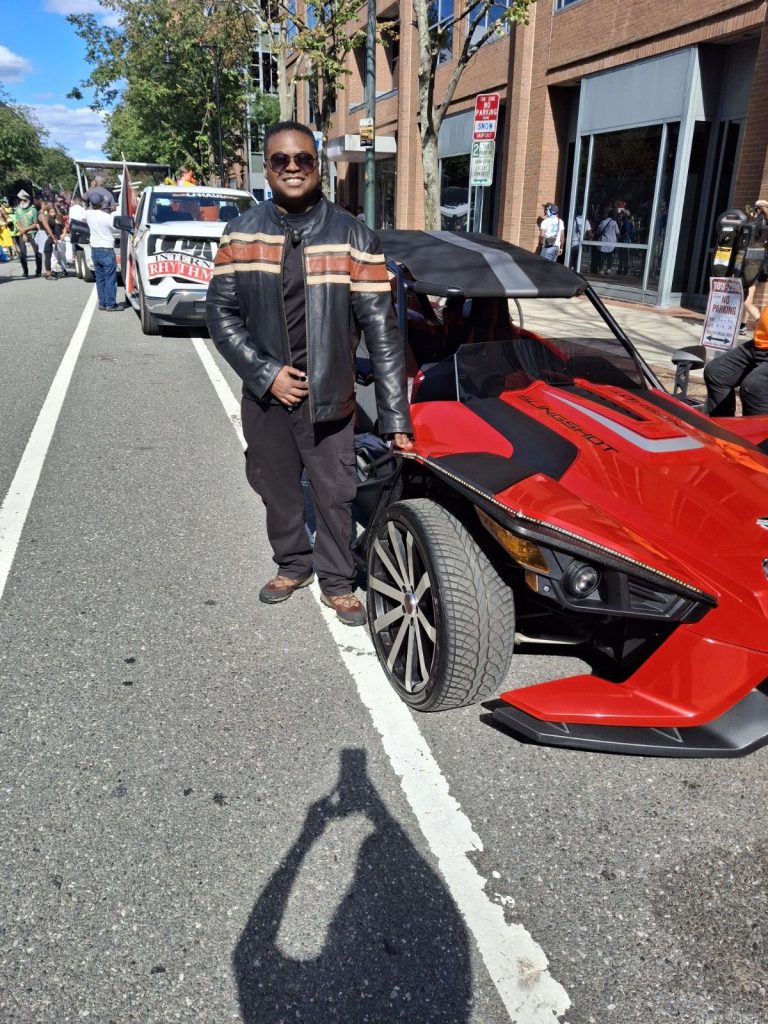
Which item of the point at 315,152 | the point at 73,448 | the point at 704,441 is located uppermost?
the point at 315,152

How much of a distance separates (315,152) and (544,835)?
8.54 feet

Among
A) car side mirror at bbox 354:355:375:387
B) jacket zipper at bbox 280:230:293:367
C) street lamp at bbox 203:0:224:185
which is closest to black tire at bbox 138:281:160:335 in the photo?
car side mirror at bbox 354:355:375:387

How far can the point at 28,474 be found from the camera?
18.4 ft

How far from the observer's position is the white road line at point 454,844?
1.91m

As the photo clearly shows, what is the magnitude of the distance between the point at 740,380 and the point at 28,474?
5.01m

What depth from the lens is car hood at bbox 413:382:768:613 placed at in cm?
238

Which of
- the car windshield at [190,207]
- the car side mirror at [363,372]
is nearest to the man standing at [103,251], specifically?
the car windshield at [190,207]

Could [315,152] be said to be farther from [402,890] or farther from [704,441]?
[402,890]

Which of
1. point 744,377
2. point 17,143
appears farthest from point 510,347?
point 17,143

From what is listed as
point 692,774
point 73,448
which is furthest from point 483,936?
point 73,448

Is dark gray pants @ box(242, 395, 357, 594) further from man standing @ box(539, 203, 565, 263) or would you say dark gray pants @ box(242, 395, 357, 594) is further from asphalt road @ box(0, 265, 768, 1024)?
man standing @ box(539, 203, 565, 263)

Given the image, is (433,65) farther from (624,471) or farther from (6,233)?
(6,233)

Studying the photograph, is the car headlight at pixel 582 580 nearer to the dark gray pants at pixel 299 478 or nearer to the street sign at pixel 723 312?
the dark gray pants at pixel 299 478

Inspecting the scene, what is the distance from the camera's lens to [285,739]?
9.24ft
